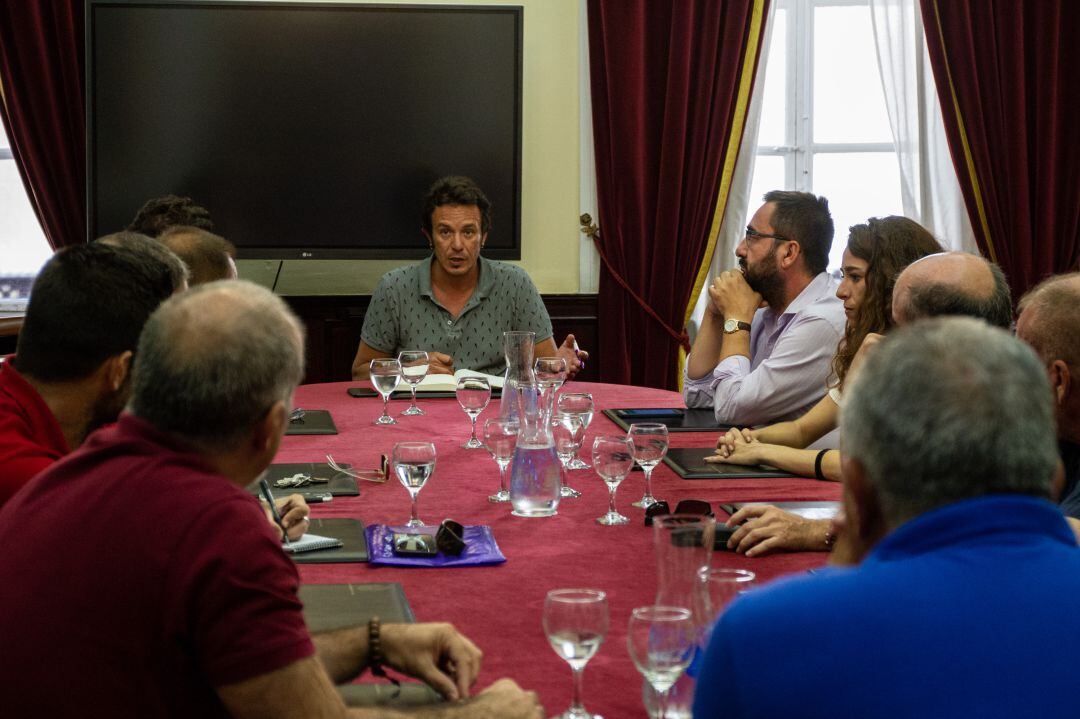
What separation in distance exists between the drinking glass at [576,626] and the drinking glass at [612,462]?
34.1 inches

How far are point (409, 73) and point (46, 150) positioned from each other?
156 centimetres

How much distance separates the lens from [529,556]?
199 centimetres

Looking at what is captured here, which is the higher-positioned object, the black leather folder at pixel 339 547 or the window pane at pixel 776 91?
the window pane at pixel 776 91

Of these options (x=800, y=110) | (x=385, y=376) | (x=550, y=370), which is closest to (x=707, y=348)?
(x=550, y=370)

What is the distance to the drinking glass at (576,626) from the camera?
1.30m

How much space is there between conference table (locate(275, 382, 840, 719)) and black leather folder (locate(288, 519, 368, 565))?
2 centimetres

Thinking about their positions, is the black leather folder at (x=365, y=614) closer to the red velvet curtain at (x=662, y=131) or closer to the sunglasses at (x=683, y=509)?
the sunglasses at (x=683, y=509)

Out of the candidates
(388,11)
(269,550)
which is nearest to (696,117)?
(388,11)

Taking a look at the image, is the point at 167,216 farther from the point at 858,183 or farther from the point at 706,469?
the point at 858,183

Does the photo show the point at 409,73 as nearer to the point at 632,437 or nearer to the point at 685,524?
the point at 632,437

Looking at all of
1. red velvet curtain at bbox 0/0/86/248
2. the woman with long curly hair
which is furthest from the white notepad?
red velvet curtain at bbox 0/0/86/248

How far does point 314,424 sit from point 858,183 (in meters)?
3.21

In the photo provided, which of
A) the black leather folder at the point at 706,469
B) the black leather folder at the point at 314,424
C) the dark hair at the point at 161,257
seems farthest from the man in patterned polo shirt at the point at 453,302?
the dark hair at the point at 161,257

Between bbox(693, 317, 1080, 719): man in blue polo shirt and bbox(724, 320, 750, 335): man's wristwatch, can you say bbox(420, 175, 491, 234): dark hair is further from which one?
bbox(693, 317, 1080, 719): man in blue polo shirt
